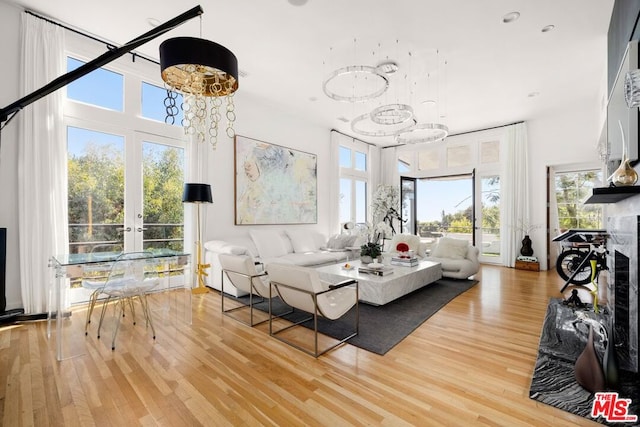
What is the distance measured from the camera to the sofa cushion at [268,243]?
5247 millimetres

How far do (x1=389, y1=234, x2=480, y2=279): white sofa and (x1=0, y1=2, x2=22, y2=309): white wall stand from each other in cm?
578

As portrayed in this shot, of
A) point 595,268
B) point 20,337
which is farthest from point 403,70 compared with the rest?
point 20,337

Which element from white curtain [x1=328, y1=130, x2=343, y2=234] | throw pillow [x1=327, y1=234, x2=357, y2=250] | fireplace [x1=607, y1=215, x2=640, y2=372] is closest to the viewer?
fireplace [x1=607, y1=215, x2=640, y2=372]

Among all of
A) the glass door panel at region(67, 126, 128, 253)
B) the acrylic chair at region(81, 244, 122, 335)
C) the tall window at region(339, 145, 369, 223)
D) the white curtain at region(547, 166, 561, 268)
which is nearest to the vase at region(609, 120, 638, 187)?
the acrylic chair at region(81, 244, 122, 335)

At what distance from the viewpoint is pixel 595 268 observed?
366 centimetres

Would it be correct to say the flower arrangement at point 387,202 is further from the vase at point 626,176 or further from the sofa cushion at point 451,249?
the vase at point 626,176

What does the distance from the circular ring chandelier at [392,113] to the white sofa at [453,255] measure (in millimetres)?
2699

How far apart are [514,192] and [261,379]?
7044 mm

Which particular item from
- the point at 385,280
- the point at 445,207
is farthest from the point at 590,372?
the point at 445,207

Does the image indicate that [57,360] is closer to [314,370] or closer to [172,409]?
[172,409]

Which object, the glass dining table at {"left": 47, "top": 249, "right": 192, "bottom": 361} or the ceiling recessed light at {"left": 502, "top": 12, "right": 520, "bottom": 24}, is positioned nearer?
the glass dining table at {"left": 47, "top": 249, "right": 192, "bottom": 361}

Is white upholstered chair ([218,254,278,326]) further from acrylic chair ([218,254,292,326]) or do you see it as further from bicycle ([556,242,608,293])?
bicycle ([556,242,608,293])

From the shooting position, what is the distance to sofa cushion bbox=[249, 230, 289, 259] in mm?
5247

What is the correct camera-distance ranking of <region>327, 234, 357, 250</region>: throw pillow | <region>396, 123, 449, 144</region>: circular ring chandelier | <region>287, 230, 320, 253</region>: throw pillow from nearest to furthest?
1. <region>396, 123, 449, 144</region>: circular ring chandelier
2. <region>287, 230, 320, 253</region>: throw pillow
3. <region>327, 234, 357, 250</region>: throw pillow
